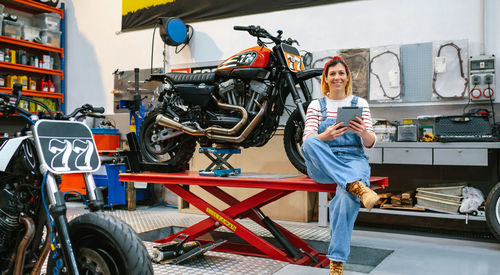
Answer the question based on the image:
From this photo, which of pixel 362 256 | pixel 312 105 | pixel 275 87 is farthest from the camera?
pixel 275 87

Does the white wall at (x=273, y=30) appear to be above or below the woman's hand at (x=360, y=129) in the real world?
above

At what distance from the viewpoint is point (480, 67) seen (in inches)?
145

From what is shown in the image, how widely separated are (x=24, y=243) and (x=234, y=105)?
6.58ft

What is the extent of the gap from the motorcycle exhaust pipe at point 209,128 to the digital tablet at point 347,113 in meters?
1.08

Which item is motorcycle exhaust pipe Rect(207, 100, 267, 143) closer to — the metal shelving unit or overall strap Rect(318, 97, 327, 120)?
overall strap Rect(318, 97, 327, 120)

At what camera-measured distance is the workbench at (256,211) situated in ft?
8.94

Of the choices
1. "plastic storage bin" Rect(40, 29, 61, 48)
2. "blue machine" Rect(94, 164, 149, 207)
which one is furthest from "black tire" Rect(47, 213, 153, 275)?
"plastic storage bin" Rect(40, 29, 61, 48)

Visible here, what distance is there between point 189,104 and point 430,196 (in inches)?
88.3

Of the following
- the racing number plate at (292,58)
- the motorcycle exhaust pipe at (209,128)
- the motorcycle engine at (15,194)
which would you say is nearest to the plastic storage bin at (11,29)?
the motorcycle exhaust pipe at (209,128)

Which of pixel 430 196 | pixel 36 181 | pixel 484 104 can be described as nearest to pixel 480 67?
pixel 484 104

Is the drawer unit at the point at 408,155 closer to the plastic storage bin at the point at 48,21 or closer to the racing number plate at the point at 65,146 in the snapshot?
the racing number plate at the point at 65,146

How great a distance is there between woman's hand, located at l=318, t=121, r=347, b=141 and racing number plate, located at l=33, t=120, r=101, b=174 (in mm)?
1250

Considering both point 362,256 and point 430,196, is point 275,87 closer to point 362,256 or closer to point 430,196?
point 362,256

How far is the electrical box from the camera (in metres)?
3.64
